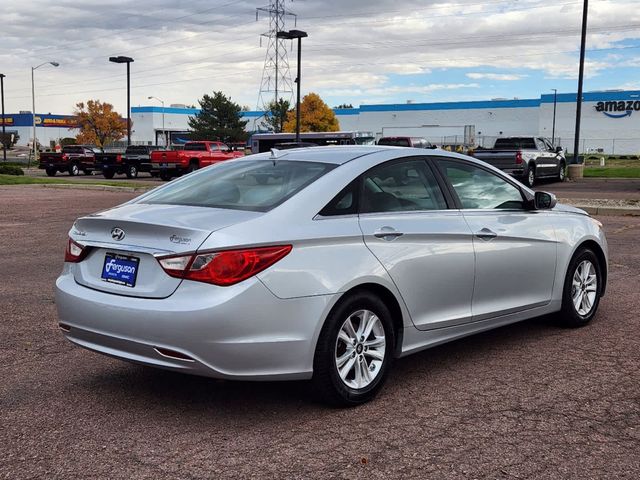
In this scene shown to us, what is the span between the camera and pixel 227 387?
5.14m

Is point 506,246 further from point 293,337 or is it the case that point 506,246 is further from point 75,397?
point 75,397

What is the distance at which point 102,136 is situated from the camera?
10088cm

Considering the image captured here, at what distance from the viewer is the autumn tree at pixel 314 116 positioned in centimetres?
8300

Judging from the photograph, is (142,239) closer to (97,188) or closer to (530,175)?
(530,175)

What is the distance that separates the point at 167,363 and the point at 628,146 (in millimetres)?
93698

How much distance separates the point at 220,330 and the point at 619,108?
95076 millimetres

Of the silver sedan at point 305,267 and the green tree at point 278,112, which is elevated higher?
the green tree at point 278,112

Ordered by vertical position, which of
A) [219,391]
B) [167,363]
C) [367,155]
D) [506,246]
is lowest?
[219,391]

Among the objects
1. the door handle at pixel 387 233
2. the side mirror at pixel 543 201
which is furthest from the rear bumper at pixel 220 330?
the side mirror at pixel 543 201

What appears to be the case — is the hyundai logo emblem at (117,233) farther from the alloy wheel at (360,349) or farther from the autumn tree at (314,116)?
the autumn tree at (314,116)

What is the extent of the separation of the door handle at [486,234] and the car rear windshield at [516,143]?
2257cm

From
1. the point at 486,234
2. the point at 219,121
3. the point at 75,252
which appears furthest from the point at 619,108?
the point at 75,252

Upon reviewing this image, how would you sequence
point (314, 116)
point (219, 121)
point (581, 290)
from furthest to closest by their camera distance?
point (219, 121), point (314, 116), point (581, 290)

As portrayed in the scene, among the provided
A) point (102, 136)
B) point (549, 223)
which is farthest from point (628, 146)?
point (549, 223)
